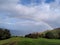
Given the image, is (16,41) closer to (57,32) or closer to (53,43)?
(53,43)

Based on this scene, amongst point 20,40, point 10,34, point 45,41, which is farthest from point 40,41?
point 10,34

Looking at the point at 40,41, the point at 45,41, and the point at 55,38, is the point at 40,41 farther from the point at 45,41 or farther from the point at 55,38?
the point at 55,38

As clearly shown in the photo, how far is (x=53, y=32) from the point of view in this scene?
925 inches

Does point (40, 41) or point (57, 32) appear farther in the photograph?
point (57, 32)

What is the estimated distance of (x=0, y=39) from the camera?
979 inches

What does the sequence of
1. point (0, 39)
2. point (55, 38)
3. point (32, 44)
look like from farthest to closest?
1. point (0, 39)
2. point (55, 38)
3. point (32, 44)

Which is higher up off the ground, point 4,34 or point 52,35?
point 4,34

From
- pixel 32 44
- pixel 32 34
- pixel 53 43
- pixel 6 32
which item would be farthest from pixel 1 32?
pixel 53 43

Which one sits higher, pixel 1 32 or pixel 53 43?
pixel 1 32

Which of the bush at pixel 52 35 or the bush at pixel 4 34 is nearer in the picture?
the bush at pixel 52 35

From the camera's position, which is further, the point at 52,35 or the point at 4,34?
the point at 4,34

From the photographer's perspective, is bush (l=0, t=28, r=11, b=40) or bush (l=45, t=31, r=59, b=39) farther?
bush (l=0, t=28, r=11, b=40)

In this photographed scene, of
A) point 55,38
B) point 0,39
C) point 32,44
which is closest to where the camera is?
point 32,44

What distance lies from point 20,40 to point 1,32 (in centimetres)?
516
